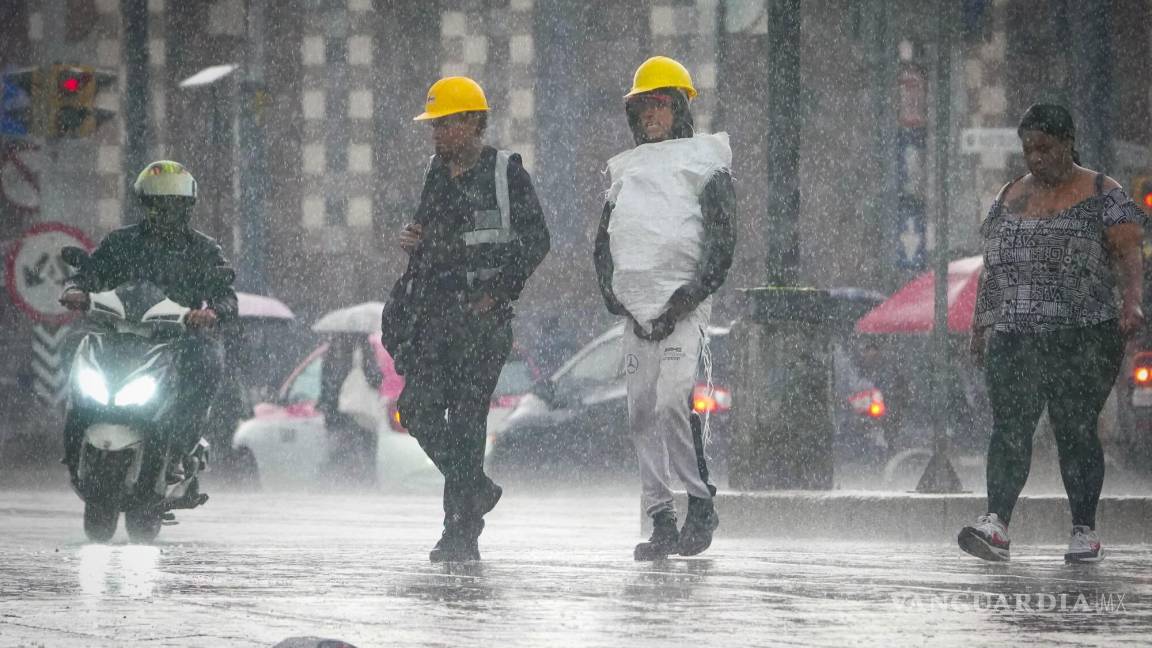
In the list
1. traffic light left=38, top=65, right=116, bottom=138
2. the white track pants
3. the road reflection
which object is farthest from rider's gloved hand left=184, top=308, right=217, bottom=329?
traffic light left=38, top=65, right=116, bottom=138

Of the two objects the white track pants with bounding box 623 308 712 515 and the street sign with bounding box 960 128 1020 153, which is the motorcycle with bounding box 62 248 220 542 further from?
the street sign with bounding box 960 128 1020 153

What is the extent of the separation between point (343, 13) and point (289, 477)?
27.8 meters

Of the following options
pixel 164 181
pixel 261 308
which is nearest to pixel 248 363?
pixel 261 308

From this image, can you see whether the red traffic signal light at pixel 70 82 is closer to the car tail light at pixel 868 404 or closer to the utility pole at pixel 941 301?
the car tail light at pixel 868 404

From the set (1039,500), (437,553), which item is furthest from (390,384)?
(437,553)

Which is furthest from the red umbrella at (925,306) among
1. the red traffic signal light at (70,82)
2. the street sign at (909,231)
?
the street sign at (909,231)

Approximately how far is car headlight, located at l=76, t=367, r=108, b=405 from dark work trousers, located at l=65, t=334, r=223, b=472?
0.17 metres

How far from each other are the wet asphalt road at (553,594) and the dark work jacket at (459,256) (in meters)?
0.99

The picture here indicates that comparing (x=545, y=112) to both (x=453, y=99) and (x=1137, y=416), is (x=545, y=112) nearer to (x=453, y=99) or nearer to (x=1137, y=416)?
(x=1137, y=416)

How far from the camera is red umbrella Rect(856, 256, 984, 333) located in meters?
21.9

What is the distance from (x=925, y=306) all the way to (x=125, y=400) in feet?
51.3

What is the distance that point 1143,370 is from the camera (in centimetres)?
1970

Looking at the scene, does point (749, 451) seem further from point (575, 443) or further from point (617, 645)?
point (617, 645)

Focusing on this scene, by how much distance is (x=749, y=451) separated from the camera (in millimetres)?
12164
